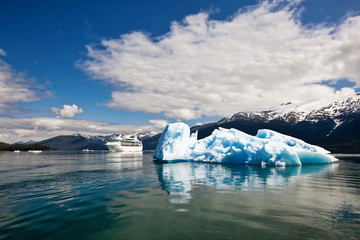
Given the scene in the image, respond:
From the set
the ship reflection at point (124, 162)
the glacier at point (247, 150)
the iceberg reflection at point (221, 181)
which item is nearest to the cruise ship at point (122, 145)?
the ship reflection at point (124, 162)

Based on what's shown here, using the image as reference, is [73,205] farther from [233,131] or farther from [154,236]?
[233,131]

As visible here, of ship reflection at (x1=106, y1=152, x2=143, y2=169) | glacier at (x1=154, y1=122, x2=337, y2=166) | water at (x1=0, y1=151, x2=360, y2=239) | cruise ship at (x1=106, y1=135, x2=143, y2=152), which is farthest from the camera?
cruise ship at (x1=106, y1=135, x2=143, y2=152)

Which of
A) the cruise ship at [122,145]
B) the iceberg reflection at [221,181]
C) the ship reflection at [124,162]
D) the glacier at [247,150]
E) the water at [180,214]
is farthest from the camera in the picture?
the cruise ship at [122,145]

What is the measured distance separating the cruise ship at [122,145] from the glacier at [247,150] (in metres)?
68.1

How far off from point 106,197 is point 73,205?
177 cm

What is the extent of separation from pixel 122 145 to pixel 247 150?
86.1 meters

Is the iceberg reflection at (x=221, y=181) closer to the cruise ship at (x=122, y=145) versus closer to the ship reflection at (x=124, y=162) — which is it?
the ship reflection at (x=124, y=162)

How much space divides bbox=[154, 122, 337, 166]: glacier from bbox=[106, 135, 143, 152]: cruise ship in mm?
68106

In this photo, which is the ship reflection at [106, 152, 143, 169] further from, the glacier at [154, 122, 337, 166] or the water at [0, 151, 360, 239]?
the water at [0, 151, 360, 239]

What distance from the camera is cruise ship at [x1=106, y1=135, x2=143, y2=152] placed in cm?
10422

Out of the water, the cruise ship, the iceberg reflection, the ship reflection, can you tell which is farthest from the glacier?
the cruise ship

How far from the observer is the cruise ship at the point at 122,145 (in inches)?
4103

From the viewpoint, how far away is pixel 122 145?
107m

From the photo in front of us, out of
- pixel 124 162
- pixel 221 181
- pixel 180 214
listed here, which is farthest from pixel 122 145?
pixel 180 214
